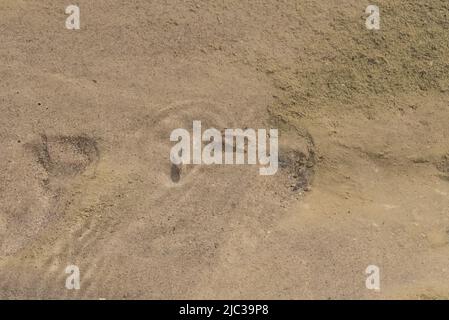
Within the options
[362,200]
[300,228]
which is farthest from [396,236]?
[300,228]

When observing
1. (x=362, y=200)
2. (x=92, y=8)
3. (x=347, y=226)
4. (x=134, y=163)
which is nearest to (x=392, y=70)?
(x=362, y=200)

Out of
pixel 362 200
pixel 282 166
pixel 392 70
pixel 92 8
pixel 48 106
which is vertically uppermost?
pixel 92 8

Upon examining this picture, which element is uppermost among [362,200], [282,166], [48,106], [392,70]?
[392,70]

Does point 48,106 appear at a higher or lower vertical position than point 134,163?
higher

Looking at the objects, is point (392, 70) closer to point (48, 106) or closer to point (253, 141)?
point (253, 141)
